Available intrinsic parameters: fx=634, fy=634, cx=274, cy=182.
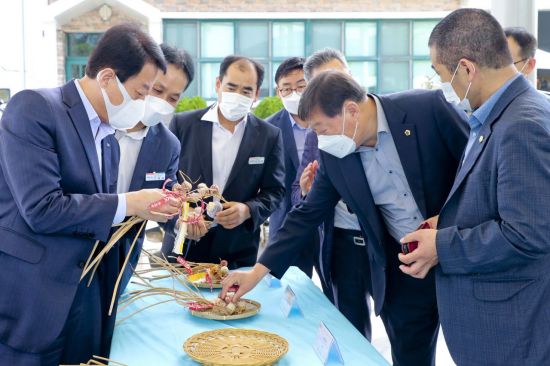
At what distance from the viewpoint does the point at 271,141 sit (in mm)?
3057

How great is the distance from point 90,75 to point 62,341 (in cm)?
80

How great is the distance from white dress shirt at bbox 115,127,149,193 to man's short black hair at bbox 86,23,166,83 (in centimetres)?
62

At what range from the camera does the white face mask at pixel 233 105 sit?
9.89 feet

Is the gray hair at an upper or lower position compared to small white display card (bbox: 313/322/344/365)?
upper

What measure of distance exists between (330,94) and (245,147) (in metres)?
0.87

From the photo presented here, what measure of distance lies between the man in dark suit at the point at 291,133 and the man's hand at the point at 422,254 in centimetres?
146

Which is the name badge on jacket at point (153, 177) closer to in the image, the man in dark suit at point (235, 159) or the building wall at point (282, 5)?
the man in dark suit at point (235, 159)

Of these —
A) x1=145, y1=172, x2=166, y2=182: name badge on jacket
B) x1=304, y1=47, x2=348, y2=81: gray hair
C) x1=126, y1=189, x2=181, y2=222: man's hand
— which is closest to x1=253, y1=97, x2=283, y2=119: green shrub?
x1=304, y1=47, x2=348, y2=81: gray hair

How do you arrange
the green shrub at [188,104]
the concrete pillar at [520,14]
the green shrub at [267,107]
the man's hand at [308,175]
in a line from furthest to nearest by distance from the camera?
1. the green shrub at [188,104]
2. the green shrub at [267,107]
3. the concrete pillar at [520,14]
4. the man's hand at [308,175]

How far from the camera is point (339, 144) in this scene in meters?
2.24

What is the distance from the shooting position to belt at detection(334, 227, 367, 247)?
2.59 m

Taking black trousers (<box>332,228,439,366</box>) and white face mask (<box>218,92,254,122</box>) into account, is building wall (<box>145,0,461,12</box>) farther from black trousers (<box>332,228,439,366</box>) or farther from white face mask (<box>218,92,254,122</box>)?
black trousers (<box>332,228,439,366</box>)

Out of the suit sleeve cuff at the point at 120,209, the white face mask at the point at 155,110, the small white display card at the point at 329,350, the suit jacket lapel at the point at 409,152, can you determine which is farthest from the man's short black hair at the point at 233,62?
the small white display card at the point at 329,350

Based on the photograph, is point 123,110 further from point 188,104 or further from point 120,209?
point 188,104
